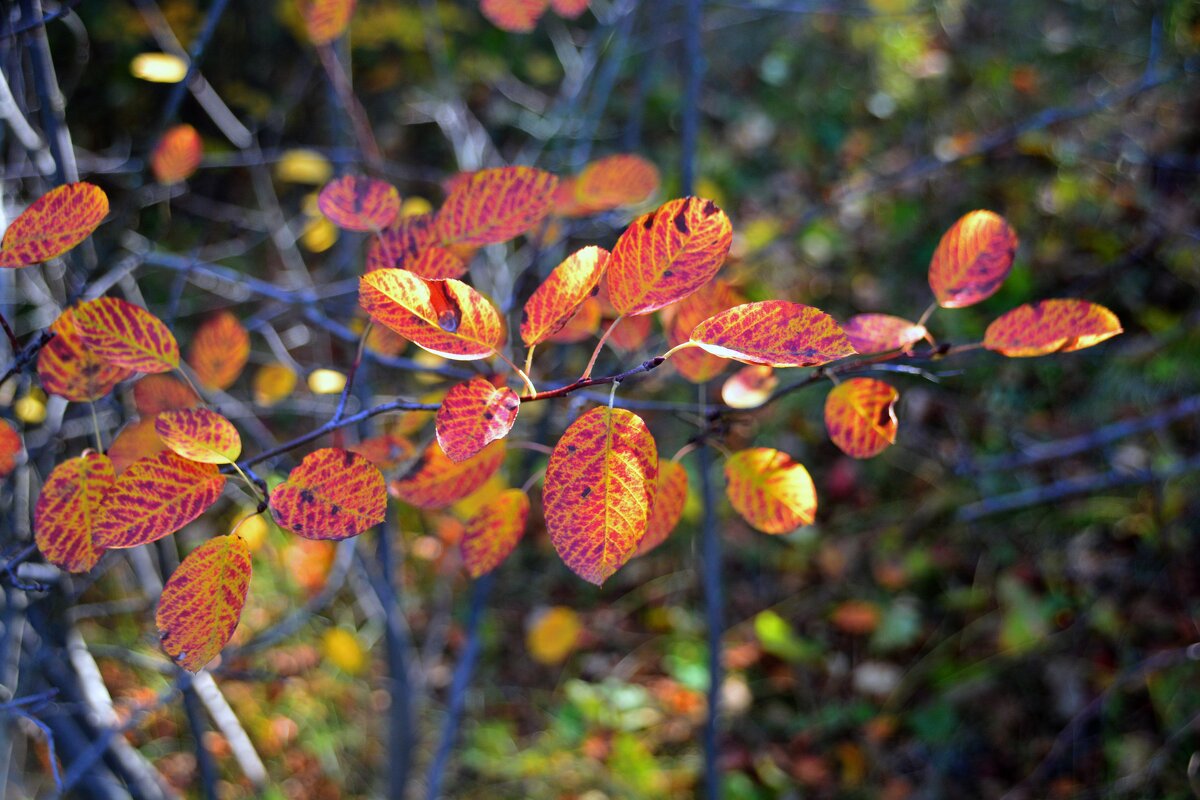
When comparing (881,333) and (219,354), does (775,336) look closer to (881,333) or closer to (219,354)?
(881,333)

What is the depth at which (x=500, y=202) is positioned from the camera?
544 millimetres

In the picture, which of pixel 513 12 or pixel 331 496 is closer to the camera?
pixel 331 496

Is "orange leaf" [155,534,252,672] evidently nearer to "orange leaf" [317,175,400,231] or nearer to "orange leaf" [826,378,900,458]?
"orange leaf" [317,175,400,231]

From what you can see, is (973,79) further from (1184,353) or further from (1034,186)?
(1184,353)

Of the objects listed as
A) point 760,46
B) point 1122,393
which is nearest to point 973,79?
point 760,46

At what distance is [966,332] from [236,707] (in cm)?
201

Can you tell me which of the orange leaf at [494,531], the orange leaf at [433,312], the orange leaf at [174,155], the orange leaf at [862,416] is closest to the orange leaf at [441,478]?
the orange leaf at [494,531]

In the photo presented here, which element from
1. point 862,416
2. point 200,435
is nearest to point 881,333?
point 862,416

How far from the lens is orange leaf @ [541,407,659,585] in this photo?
41 cm

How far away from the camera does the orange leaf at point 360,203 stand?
1.87 feet

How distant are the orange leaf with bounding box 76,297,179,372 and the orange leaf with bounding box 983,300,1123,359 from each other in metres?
0.54

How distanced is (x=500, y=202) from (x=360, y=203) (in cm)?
11

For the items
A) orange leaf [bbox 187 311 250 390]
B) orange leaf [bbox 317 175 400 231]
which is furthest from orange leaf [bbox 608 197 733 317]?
orange leaf [bbox 187 311 250 390]

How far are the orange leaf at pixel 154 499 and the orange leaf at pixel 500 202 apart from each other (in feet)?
0.75
